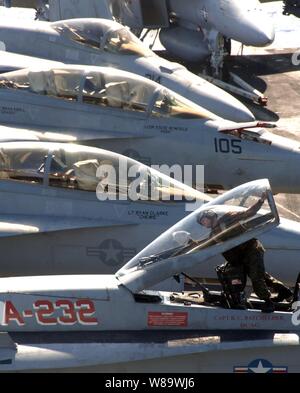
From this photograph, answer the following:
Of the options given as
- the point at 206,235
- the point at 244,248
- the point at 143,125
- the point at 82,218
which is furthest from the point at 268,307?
the point at 143,125

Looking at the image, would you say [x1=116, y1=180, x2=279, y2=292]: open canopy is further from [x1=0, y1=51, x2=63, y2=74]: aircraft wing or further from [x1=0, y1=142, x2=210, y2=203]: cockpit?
[x1=0, y1=51, x2=63, y2=74]: aircraft wing

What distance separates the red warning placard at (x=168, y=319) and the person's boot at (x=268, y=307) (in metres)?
0.87

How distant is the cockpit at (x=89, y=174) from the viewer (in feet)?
36.1

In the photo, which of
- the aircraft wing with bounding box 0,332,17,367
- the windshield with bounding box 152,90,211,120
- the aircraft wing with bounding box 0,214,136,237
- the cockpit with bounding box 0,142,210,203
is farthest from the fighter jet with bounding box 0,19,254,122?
the aircraft wing with bounding box 0,332,17,367

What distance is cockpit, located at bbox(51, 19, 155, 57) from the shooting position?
1744 cm

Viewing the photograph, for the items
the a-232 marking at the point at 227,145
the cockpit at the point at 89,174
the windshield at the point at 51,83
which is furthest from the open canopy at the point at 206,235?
the windshield at the point at 51,83

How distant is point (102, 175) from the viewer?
11109 mm

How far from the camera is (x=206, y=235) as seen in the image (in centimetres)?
877

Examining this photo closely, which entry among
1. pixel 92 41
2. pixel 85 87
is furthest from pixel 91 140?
pixel 92 41

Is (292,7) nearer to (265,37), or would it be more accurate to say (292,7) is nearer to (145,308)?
(265,37)

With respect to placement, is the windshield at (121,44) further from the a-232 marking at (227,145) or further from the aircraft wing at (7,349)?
the aircraft wing at (7,349)

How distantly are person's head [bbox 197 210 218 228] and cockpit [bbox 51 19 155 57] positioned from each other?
9.21 m
